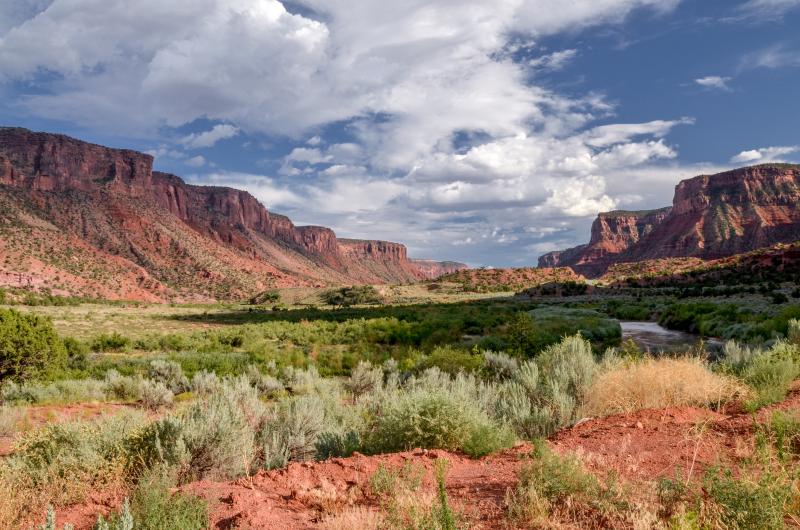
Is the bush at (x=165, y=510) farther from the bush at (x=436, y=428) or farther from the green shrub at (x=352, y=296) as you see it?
the green shrub at (x=352, y=296)

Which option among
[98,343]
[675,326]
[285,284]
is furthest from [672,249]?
[98,343]

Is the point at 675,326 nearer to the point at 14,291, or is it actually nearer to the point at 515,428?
the point at 515,428

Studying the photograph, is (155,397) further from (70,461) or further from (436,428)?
(436,428)

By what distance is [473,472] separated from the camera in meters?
4.62

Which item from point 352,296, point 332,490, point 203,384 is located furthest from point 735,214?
point 332,490

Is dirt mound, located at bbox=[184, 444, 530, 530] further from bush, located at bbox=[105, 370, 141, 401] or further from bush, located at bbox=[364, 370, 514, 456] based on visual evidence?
bush, located at bbox=[105, 370, 141, 401]

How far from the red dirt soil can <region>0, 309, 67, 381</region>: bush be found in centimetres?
1292

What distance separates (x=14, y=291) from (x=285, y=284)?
71314 mm

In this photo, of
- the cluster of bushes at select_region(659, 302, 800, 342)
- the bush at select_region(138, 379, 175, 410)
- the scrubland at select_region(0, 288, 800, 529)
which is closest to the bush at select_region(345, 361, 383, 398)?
the scrubland at select_region(0, 288, 800, 529)

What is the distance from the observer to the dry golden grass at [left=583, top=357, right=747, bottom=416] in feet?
22.3

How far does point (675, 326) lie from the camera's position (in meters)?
28.3

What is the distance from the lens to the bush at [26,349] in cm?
1394

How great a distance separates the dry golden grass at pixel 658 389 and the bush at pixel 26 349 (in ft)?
51.3

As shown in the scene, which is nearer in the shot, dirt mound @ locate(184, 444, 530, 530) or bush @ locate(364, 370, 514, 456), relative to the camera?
dirt mound @ locate(184, 444, 530, 530)
